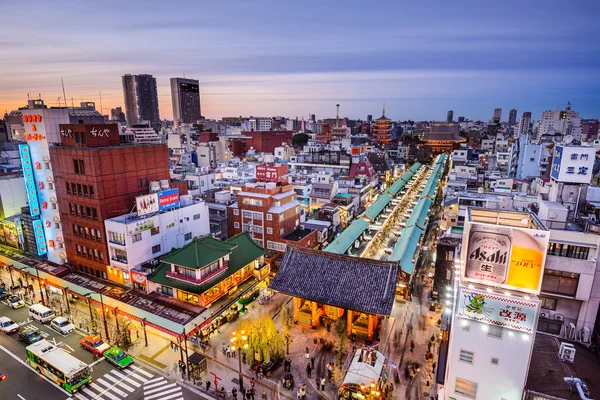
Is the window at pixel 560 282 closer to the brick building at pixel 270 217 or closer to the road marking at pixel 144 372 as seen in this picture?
the brick building at pixel 270 217

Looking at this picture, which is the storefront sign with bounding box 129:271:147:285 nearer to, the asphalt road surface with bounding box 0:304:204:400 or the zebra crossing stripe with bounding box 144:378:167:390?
the asphalt road surface with bounding box 0:304:204:400

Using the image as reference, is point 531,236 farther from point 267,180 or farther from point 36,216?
point 36,216

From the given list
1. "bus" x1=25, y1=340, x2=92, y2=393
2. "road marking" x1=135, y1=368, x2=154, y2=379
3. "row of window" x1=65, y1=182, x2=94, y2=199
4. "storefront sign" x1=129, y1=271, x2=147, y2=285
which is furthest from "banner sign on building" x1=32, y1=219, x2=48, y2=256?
"road marking" x1=135, y1=368, x2=154, y2=379

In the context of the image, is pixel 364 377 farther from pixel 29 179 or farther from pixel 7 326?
pixel 29 179

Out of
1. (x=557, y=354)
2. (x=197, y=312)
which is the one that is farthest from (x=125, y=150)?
(x=557, y=354)

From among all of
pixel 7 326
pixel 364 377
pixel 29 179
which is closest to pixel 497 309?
pixel 364 377
